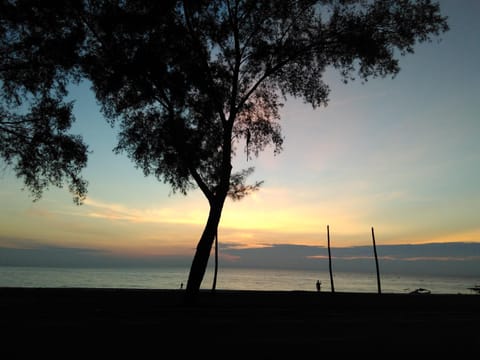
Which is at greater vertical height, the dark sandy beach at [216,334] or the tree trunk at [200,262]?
the tree trunk at [200,262]

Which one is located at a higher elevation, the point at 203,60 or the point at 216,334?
the point at 203,60

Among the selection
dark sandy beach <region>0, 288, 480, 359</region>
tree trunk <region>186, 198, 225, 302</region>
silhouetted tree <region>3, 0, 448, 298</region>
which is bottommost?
dark sandy beach <region>0, 288, 480, 359</region>

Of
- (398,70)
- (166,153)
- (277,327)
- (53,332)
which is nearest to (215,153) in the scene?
(166,153)

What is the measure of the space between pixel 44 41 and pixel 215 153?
1034 cm

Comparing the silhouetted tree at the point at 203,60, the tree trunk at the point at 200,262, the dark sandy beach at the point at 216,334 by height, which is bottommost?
the dark sandy beach at the point at 216,334

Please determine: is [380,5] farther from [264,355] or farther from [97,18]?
[264,355]

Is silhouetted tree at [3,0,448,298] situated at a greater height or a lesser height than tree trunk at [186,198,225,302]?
greater

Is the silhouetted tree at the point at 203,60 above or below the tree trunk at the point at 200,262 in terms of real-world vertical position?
above

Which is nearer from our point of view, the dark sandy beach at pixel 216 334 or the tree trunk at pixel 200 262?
the dark sandy beach at pixel 216 334

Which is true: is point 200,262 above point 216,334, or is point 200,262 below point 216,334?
above

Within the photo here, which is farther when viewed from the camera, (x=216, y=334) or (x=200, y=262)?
(x=200, y=262)

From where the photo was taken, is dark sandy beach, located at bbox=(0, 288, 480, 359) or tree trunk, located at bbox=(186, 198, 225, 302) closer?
dark sandy beach, located at bbox=(0, 288, 480, 359)

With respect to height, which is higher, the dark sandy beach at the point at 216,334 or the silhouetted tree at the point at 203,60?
the silhouetted tree at the point at 203,60

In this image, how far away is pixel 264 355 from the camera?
817 centimetres
